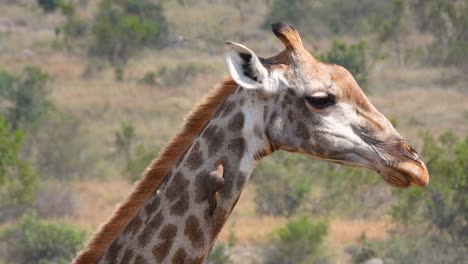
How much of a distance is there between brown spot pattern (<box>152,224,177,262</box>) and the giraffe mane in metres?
0.24

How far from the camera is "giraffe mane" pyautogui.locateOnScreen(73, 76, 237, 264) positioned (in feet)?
21.2

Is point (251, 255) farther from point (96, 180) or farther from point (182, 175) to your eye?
point (182, 175)

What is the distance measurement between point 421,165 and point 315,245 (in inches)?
460

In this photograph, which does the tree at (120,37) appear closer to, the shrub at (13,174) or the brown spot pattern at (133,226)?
the shrub at (13,174)

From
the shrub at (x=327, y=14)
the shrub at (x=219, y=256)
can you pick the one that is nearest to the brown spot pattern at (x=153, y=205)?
the shrub at (x=219, y=256)

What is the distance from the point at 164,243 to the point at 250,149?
26.8 inches

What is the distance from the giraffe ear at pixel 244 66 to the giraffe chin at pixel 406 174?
820 millimetres

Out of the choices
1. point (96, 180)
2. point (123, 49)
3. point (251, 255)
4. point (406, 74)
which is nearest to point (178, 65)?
point (123, 49)

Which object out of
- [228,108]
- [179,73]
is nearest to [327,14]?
[179,73]

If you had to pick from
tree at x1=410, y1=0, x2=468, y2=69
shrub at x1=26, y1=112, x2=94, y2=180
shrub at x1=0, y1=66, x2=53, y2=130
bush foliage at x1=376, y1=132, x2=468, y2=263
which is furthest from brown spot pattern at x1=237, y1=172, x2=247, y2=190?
tree at x1=410, y1=0, x2=468, y2=69

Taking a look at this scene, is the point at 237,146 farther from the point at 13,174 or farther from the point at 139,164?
the point at 139,164

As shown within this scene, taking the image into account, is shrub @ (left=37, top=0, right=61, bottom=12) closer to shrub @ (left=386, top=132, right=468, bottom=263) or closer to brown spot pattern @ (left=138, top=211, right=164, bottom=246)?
shrub @ (left=386, top=132, right=468, bottom=263)

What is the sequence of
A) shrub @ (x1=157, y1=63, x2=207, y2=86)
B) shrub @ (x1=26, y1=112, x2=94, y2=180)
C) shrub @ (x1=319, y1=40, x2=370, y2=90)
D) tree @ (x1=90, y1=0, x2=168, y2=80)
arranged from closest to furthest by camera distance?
shrub @ (x1=26, y1=112, x2=94, y2=180) < shrub @ (x1=319, y1=40, x2=370, y2=90) < shrub @ (x1=157, y1=63, x2=207, y2=86) < tree @ (x1=90, y1=0, x2=168, y2=80)

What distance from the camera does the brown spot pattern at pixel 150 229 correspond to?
6336 millimetres
